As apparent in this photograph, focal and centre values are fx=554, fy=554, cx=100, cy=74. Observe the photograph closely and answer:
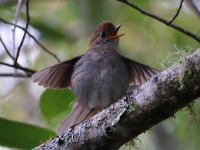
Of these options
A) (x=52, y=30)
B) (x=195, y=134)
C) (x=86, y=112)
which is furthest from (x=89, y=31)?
(x=86, y=112)

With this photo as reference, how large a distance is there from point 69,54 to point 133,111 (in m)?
4.41

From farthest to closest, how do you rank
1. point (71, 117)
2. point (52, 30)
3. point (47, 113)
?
point (52, 30) → point (47, 113) → point (71, 117)

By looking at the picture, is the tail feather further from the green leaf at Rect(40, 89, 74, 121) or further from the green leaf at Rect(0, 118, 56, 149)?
the green leaf at Rect(40, 89, 74, 121)

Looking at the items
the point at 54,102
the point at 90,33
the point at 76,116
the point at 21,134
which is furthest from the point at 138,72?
the point at 90,33

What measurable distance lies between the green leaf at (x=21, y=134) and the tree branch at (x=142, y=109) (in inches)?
42.6

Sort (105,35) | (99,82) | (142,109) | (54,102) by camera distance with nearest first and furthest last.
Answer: (142,109), (99,82), (54,102), (105,35)

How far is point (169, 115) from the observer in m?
2.67

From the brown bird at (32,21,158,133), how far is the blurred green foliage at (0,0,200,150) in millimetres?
381

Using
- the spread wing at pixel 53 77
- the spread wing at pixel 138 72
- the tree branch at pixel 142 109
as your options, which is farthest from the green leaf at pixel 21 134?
the tree branch at pixel 142 109

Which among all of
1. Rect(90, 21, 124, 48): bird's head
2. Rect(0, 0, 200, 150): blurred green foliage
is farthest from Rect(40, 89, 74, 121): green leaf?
Rect(90, 21, 124, 48): bird's head

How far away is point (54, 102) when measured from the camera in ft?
13.8

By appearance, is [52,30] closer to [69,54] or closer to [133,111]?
[69,54]

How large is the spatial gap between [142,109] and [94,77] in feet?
3.43

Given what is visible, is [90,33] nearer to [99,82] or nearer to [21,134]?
[21,134]
